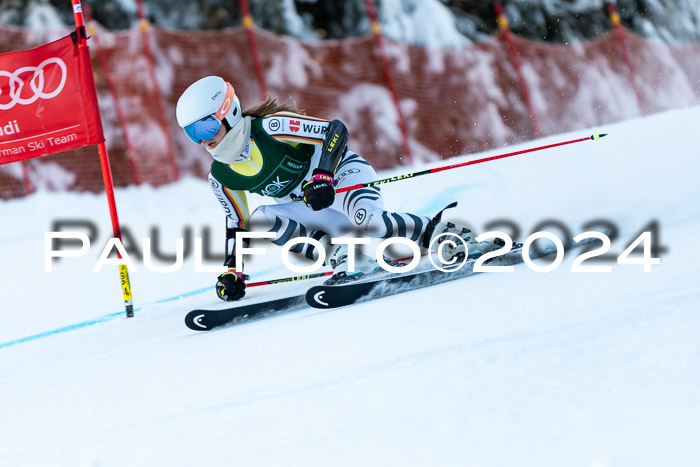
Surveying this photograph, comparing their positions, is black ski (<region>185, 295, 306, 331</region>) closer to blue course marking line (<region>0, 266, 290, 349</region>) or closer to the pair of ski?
the pair of ski

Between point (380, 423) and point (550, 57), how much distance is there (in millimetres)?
11438

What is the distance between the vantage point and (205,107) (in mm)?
3502

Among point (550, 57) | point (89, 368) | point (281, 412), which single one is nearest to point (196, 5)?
point (550, 57)

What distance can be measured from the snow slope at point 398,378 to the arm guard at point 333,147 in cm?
78

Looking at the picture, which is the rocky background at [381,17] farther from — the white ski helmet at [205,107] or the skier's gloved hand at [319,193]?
the skier's gloved hand at [319,193]

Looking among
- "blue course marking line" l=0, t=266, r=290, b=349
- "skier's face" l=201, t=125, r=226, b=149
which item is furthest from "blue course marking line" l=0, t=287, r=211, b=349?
"skier's face" l=201, t=125, r=226, b=149

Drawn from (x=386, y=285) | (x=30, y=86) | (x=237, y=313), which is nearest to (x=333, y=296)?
(x=386, y=285)

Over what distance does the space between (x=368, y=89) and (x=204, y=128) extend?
7.48 m

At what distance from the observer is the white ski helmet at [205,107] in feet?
11.5

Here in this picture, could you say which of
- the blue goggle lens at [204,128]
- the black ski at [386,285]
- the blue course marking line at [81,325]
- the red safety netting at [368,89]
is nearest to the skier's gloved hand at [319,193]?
the black ski at [386,285]

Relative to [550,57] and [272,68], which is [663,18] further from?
[272,68]

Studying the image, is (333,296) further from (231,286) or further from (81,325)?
(81,325)

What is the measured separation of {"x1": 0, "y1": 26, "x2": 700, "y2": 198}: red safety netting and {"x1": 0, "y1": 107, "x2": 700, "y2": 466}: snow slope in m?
5.22

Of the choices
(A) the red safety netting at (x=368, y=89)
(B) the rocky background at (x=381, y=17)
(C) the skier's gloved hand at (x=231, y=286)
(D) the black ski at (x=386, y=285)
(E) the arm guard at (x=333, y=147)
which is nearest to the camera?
(D) the black ski at (x=386, y=285)
